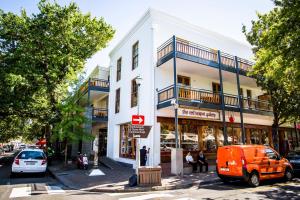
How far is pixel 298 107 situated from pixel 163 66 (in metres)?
10.3

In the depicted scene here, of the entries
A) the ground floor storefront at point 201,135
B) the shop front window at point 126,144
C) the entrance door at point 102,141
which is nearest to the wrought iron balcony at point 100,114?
the shop front window at point 126,144

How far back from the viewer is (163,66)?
15.8m

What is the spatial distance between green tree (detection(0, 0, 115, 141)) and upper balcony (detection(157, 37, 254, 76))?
9249 millimetres

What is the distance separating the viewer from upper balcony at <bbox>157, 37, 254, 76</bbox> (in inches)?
573

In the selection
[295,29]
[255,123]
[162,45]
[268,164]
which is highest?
[162,45]

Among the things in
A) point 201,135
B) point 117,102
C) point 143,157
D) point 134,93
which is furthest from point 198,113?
point 117,102

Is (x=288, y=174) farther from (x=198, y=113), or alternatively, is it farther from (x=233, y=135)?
(x=233, y=135)

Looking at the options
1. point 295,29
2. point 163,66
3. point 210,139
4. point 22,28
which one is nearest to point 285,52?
point 295,29

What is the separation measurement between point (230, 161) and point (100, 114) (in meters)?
14.9

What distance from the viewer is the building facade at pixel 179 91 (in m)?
14.8

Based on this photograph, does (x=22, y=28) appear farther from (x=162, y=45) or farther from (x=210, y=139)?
(x=210, y=139)

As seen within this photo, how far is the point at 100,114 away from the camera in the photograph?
22250 millimetres

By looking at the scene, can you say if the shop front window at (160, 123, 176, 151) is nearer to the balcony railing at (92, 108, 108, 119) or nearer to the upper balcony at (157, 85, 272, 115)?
the upper balcony at (157, 85, 272, 115)

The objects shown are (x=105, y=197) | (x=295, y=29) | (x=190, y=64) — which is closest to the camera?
(x=105, y=197)
